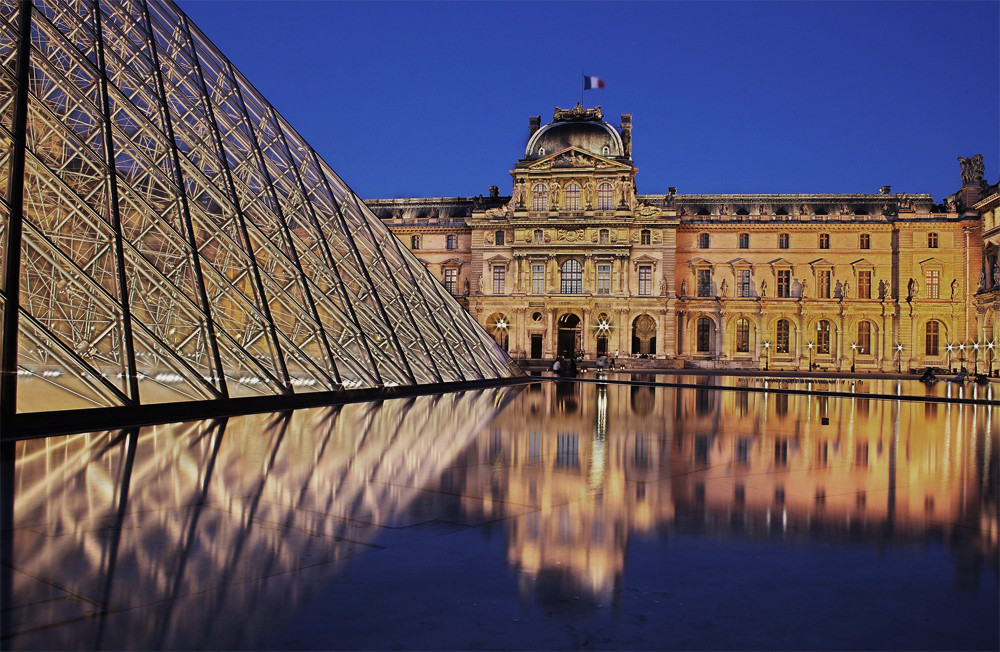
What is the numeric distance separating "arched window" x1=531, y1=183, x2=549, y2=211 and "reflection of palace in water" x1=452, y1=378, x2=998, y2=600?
4518cm

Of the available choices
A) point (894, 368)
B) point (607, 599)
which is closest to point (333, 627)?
point (607, 599)

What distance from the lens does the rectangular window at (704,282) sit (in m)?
61.8

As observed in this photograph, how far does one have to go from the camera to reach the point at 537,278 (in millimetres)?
59969

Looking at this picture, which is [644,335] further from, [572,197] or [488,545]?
[488,545]

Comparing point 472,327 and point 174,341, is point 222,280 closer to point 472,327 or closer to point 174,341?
point 174,341

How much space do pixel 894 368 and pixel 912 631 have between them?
203ft

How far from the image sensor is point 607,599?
427 cm

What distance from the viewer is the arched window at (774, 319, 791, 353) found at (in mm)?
61500

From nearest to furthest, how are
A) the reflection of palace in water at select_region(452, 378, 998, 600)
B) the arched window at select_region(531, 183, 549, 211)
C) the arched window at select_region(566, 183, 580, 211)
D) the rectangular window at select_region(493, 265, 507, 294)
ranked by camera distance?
the reflection of palace in water at select_region(452, 378, 998, 600) → the arched window at select_region(566, 183, 580, 211) → the arched window at select_region(531, 183, 549, 211) → the rectangular window at select_region(493, 265, 507, 294)

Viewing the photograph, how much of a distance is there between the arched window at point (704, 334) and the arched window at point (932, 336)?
1588 centimetres

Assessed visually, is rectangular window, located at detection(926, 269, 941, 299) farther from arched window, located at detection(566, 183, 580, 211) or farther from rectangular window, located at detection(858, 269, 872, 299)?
arched window, located at detection(566, 183, 580, 211)

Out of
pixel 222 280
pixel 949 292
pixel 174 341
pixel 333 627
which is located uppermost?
pixel 949 292

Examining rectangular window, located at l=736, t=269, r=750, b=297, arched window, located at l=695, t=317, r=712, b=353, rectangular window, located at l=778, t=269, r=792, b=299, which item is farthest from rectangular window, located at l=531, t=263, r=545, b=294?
rectangular window, located at l=778, t=269, r=792, b=299

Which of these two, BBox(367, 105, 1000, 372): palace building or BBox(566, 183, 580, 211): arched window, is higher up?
BBox(566, 183, 580, 211): arched window
